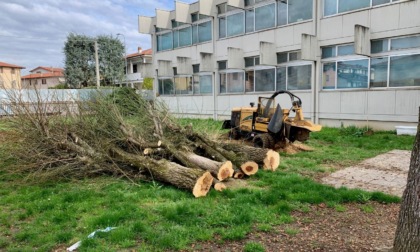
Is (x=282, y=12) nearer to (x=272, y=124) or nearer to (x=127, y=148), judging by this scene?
(x=272, y=124)

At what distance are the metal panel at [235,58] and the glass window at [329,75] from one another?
491 centimetres

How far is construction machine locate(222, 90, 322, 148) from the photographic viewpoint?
8.60 metres

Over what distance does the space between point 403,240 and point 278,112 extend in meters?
5.87

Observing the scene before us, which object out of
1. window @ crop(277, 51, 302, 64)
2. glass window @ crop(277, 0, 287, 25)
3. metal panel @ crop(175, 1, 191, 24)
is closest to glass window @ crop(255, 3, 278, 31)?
glass window @ crop(277, 0, 287, 25)

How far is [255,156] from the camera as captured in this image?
740cm

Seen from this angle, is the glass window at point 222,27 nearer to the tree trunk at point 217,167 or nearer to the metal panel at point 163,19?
the metal panel at point 163,19

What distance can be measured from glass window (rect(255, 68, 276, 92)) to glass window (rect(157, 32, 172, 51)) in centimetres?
921

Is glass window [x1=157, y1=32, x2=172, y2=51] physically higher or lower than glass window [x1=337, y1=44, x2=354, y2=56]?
higher

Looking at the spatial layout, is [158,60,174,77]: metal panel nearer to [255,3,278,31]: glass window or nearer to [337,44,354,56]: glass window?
[255,3,278,31]: glass window

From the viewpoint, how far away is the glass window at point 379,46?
12469 millimetres

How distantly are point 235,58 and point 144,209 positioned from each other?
1385cm

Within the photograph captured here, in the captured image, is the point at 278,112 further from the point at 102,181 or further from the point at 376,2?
the point at 376,2

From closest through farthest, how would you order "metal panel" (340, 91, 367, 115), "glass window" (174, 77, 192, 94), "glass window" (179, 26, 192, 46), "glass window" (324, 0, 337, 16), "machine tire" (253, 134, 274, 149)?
"machine tire" (253, 134, 274, 149), "metal panel" (340, 91, 367, 115), "glass window" (324, 0, 337, 16), "glass window" (179, 26, 192, 46), "glass window" (174, 77, 192, 94)

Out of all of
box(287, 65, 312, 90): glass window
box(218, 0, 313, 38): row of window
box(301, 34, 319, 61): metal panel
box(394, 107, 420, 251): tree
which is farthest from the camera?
box(218, 0, 313, 38): row of window
